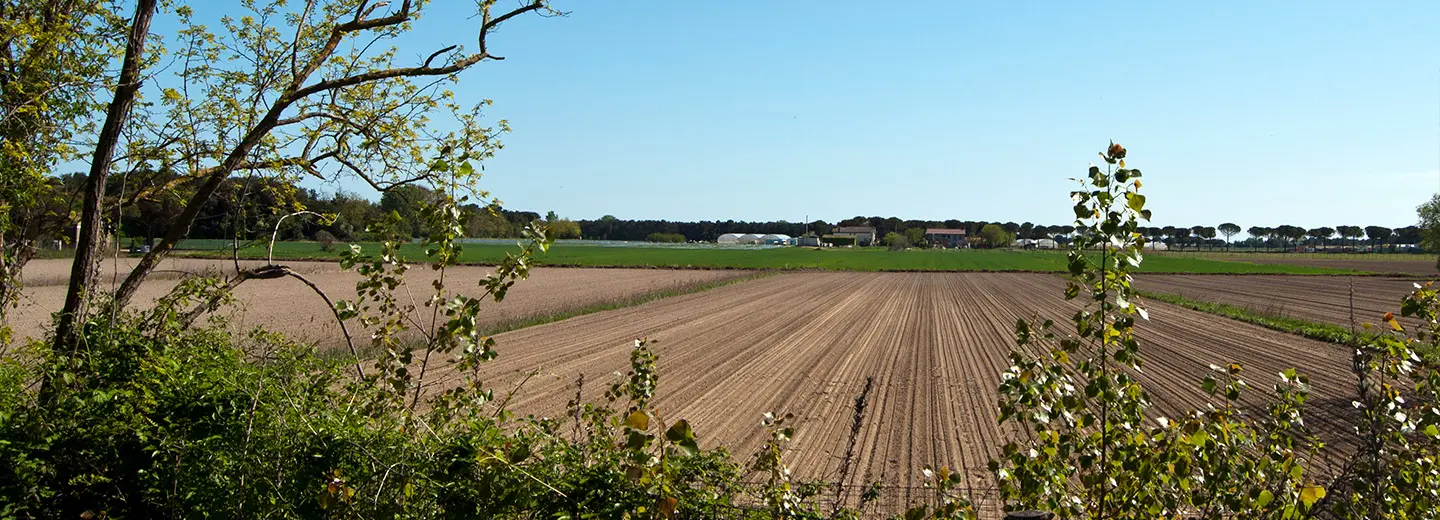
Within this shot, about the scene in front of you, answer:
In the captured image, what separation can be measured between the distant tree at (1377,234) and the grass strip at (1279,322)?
596 feet

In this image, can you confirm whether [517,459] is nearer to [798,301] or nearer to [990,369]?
[990,369]

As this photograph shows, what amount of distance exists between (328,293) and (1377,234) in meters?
215

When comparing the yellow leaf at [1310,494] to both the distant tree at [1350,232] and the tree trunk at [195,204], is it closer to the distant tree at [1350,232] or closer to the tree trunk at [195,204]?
the tree trunk at [195,204]

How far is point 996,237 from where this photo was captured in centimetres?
18238

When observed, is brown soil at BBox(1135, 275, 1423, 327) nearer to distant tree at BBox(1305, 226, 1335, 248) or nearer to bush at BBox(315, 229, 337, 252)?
bush at BBox(315, 229, 337, 252)

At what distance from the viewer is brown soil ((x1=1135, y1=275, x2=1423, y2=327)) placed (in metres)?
32.2

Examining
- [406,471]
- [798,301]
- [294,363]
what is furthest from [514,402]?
[798,301]

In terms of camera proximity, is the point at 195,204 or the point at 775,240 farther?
the point at 775,240

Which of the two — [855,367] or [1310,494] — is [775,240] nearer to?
[855,367]

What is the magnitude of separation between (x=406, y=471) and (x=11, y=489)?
6.23ft

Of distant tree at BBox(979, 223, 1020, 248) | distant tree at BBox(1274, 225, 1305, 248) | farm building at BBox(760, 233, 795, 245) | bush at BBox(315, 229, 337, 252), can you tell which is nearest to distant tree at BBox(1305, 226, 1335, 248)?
distant tree at BBox(1274, 225, 1305, 248)

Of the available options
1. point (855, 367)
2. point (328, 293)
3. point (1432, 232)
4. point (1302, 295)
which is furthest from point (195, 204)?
point (1432, 232)

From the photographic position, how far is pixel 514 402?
1292 cm

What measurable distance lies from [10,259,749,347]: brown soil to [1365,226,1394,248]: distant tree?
184204 millimetres
